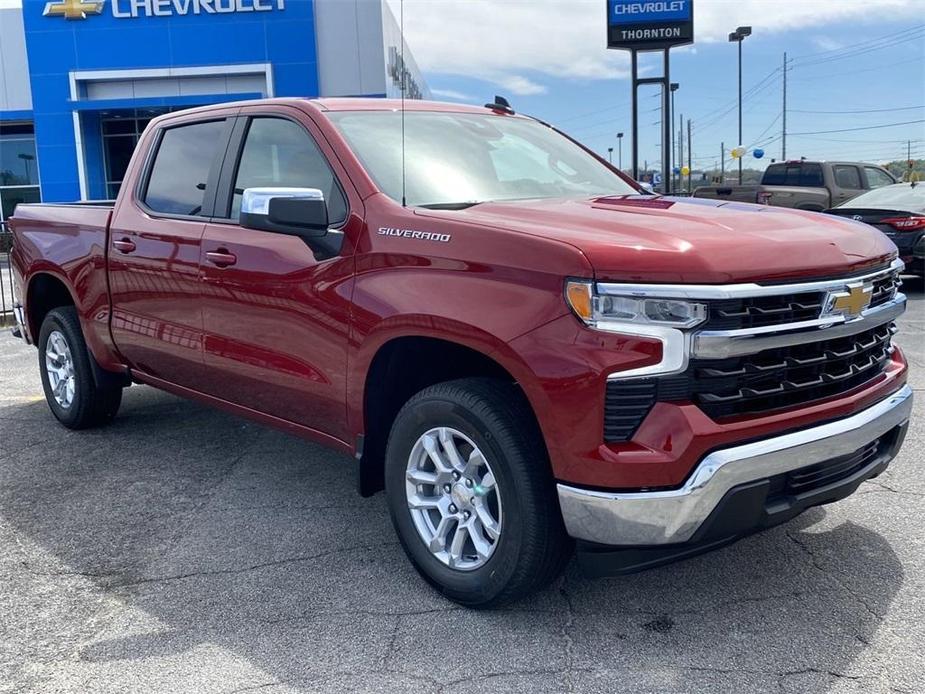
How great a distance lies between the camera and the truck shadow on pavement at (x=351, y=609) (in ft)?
9.38

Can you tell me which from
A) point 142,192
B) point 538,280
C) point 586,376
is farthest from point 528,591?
point 142,192

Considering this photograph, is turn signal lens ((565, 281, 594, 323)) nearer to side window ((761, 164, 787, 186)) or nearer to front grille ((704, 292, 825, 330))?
front grille ((704, 292, 825, 330))

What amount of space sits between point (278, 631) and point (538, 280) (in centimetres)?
155

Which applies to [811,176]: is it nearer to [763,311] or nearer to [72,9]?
[763,311]

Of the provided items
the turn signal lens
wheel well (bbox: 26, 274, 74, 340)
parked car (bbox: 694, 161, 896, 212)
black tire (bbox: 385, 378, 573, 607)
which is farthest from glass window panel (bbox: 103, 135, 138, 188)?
the turn signal lens

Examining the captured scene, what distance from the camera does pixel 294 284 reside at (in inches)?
148

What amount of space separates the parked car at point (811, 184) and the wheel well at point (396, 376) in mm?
14584

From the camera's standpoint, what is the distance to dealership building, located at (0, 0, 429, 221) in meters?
24.6

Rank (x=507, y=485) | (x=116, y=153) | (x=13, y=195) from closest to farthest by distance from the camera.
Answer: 1. (x=507, y=485)
2. (x=116, y=153)
3. (x=13, y=195)

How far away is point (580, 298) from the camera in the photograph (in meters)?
2.75

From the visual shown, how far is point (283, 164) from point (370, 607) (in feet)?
6.69

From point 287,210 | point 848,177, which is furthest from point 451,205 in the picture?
point 848,177

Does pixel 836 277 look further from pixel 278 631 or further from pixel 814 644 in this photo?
pixel 278 631

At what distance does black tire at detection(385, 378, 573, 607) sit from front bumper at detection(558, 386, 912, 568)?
5.1 inches
